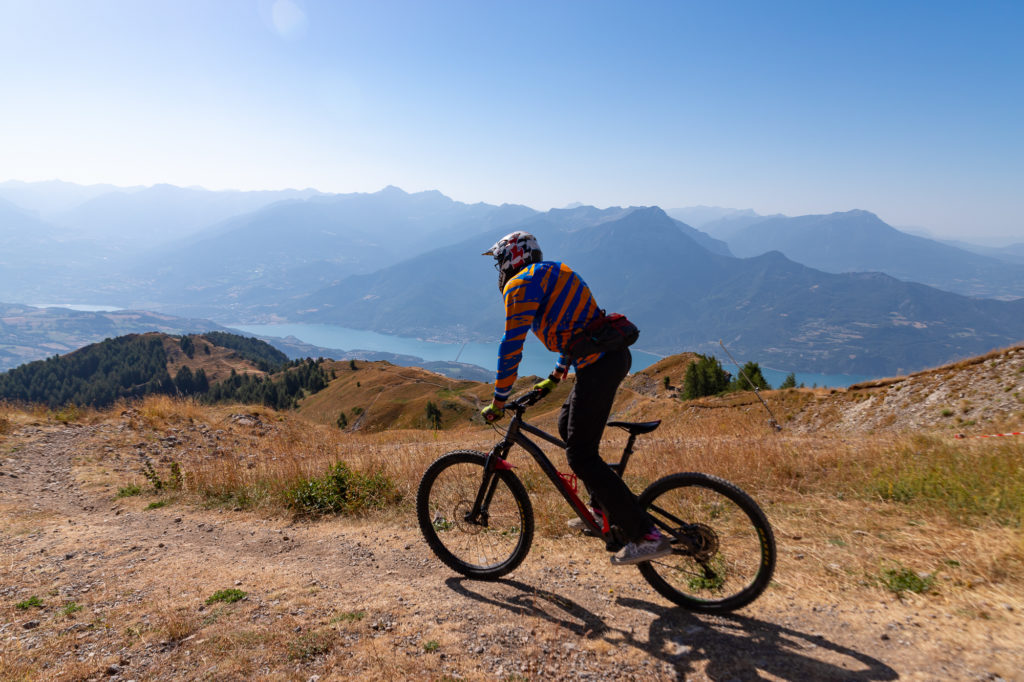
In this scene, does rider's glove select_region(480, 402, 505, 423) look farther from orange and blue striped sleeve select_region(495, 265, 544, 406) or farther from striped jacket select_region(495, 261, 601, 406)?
orange and blue striped sleeve select_region(495, 265, 544, 406)

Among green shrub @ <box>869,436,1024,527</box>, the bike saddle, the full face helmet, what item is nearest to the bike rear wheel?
the bike saddle

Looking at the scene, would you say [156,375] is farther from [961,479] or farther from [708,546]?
[961,479]

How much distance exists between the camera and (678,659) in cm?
330

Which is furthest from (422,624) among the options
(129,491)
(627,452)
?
(129,491)

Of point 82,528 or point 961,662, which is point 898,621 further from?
point 82,528

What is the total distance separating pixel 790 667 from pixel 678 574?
1098 mm

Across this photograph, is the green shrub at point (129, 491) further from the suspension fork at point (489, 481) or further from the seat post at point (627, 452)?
the seat post at point (627, 452)

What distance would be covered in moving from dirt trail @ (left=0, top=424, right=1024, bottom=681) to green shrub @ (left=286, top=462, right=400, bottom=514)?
41.2 inches

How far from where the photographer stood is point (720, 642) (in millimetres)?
3461

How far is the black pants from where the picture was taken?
3.93 meters

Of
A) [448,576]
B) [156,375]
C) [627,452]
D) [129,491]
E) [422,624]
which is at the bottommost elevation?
[156,375]

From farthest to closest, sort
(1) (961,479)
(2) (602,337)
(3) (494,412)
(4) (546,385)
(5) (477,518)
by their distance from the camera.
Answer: (1) (961,479) → (5) (477,518) → (4) (546,385) → (3) (494,412) → (2) (602,337)

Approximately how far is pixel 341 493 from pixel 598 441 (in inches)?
192

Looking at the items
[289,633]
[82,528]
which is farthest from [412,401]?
[289,633]
